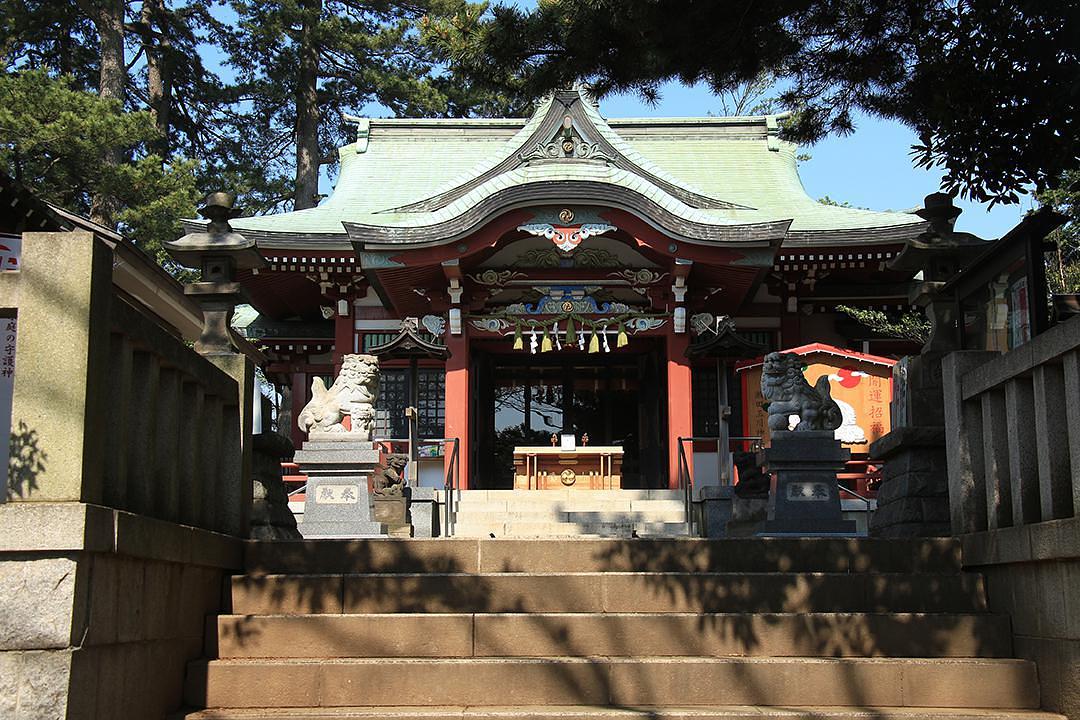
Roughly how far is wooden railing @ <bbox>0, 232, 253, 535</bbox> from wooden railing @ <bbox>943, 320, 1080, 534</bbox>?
3.79 metres

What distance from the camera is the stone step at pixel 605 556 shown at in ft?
18.4

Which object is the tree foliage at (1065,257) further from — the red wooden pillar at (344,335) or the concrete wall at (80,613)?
the concrete wall at (80,613)

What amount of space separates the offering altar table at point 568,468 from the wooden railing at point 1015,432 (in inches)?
434

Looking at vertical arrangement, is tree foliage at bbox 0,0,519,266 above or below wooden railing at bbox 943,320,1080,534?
above

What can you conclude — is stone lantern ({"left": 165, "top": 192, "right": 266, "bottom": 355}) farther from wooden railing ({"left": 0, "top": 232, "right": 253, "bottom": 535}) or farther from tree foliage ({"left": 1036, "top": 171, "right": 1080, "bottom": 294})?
tree foliage ({"left": 1036, "top": 171, "right": 1080, "bottom": 294})

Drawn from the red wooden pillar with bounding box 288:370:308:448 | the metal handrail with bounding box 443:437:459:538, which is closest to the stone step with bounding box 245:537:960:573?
the metal handrail with bounding box 443:437:459:538

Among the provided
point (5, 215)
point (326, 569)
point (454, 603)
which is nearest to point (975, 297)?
point (454, 603)

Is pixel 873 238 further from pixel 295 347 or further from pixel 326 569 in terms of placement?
pixel 326 569

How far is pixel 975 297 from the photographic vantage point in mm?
6578

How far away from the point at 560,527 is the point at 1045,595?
9129mm

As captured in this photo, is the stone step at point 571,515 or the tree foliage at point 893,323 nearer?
the stone step at point 571,515

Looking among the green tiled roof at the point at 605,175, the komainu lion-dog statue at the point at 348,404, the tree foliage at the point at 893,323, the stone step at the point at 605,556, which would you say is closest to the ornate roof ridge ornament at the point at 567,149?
the green tiled roof at the point at 605,175

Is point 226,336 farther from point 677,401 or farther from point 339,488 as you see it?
point 677,401

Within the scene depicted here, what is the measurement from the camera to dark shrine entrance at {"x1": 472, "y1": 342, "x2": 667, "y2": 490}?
19094mm
